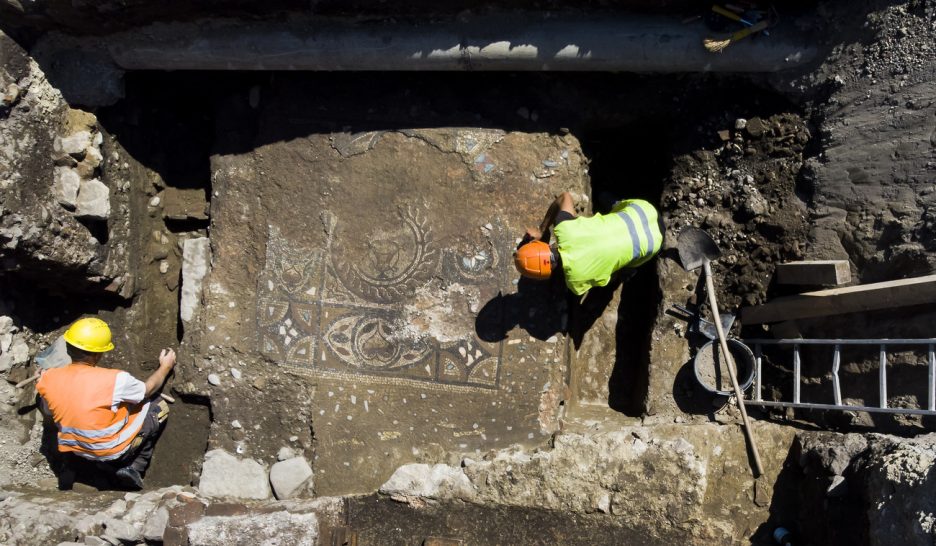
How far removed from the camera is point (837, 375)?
3562 millimetres

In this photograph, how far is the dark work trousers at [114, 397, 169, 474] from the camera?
402 cm

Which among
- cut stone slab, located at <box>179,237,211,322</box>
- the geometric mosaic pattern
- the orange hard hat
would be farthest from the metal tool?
cut stone slab, located at <box>179,237,211,322</box>

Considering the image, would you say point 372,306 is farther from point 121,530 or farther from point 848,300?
point 848,300

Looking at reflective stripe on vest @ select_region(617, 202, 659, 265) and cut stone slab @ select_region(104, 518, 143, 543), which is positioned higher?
reflective stripe on vest @ select_region(617, 202, 659, 265)

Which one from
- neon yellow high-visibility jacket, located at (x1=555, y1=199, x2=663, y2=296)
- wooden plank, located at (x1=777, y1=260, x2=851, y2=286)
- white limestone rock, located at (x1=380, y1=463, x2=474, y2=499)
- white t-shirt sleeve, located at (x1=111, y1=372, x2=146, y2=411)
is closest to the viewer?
neon yellow high-visibility jacket, located at (x1=555, y1=199, x2=663, y2=296)

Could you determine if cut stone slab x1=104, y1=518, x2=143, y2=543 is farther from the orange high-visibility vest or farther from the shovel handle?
the shovel handle

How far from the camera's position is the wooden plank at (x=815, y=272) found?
3.53 meters

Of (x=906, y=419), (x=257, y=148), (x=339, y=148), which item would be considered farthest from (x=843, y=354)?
(x=257, y=148)

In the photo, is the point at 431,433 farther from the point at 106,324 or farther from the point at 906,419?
the point at 906,419

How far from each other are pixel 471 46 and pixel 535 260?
4.06ft

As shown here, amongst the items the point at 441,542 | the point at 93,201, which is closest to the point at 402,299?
the point at 441,542

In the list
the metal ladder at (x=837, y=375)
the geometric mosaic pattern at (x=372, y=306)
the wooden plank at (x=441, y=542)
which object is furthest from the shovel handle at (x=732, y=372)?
the wooden plank at (x=441, y=542)

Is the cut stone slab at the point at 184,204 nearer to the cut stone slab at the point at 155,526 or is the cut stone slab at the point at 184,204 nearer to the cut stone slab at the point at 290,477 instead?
the cut stone slab at the point at 290,477

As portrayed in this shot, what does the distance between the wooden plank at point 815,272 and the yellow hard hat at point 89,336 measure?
12.8 ft
